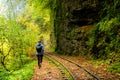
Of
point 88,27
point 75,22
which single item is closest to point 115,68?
point 88,27

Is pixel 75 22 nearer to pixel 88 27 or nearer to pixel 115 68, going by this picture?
pixel 88 27

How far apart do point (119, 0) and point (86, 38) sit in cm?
647

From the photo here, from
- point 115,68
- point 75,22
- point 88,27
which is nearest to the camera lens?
point 115,68

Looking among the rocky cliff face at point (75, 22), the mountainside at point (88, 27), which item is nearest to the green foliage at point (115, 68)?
the mountainside at point (88, 27)

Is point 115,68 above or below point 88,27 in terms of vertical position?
below

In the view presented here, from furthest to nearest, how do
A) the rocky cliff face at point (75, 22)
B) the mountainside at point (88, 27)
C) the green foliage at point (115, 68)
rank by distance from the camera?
the rocky cliff face at point (75, 22) < the mountainside at point (88, 27) < the green foliage at point (115, 68)

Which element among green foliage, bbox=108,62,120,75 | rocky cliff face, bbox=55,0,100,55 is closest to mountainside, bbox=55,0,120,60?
rocky cliff face, bbox=55,0,100,55

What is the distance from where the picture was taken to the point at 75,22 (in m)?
29.9

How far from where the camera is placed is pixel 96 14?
2609 cm

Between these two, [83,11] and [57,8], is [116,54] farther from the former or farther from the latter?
[57,8]

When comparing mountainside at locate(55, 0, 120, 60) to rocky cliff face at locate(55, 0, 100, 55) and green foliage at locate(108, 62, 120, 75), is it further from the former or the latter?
green foliage at locate(108, 62, 120, 75)

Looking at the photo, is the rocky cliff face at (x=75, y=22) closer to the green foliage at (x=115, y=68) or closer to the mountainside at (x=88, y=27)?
the mountainside at (x=88, y=27)

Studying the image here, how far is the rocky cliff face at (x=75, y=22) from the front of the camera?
1045 inches

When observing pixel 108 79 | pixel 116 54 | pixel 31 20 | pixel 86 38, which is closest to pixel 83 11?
pixel 86 38
